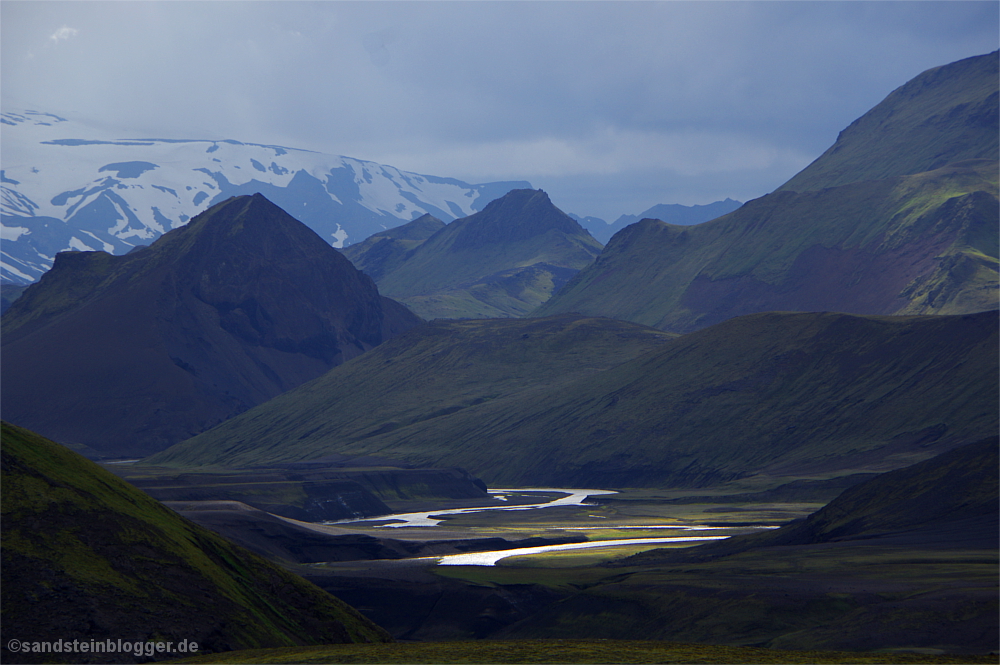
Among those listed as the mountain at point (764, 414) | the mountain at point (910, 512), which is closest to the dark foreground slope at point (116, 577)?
the mountain at point (910, 512)

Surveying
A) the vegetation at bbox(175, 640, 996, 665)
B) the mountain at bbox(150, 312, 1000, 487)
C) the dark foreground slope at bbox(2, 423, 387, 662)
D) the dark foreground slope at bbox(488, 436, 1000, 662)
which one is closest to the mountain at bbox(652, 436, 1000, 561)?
the dark foreground slope at bbox(488, 436, 1000, 662)

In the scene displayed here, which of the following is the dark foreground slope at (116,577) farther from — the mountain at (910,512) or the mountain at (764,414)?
the mountain at (764,414)

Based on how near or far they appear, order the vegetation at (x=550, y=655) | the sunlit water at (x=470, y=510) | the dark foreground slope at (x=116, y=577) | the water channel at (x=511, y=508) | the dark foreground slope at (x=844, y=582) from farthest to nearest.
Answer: the sunlit water at (x=470, y=510) → the water channel at (x=511, y=508) → the dark foreground slope at (x=844, y=582) → the dark foreground slope at (x=116, y=577) → the vegetation at (x=550, y=655)

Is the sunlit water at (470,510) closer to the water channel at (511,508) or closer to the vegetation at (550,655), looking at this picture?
the water channel at (511,508)

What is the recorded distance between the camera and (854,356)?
174000 millimetres

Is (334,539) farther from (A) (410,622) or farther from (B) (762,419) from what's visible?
(B) (762,419)

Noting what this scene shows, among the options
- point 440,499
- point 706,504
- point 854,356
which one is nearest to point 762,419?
point 854,356

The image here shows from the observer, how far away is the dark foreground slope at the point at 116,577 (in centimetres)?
3669

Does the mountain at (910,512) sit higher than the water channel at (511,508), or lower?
higher

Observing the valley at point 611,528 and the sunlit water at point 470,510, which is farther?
the sunlit water at point 470,510

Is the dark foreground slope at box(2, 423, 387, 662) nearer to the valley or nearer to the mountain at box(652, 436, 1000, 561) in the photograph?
the valley

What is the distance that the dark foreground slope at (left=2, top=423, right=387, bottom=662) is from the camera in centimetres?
3669

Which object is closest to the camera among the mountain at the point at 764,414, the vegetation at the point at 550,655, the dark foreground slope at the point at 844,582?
the vegetation at the point at 550,655

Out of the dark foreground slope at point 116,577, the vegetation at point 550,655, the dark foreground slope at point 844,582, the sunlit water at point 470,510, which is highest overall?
the dark foreground slope at point 116,577
